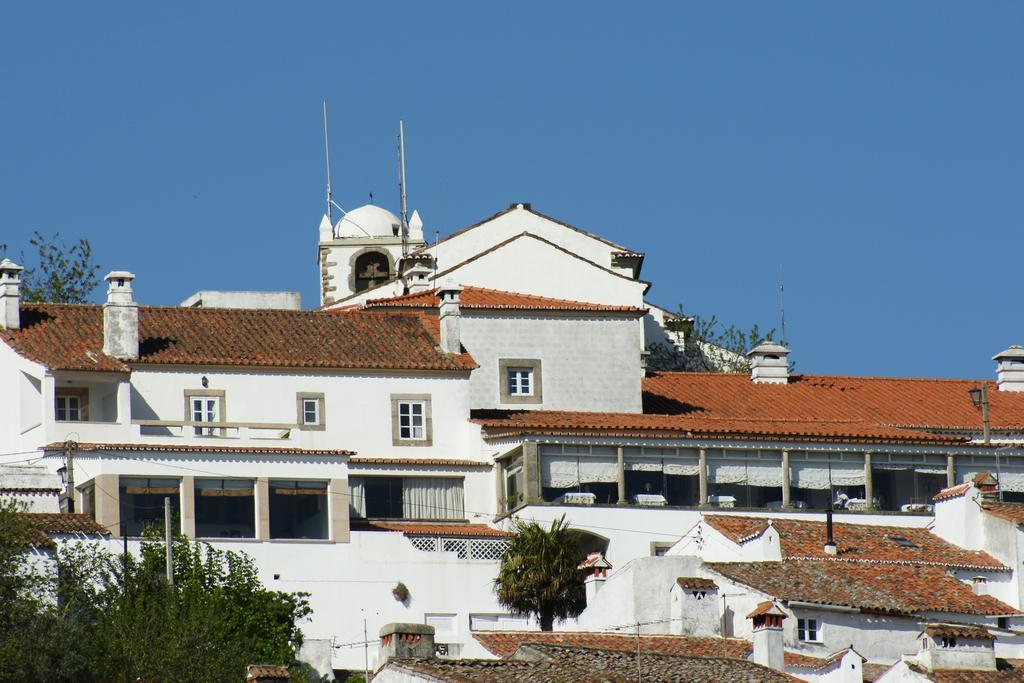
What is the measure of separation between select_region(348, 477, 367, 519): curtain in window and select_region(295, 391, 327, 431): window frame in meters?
2.05

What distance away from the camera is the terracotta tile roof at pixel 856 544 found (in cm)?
6500

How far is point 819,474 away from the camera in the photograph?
252 ft

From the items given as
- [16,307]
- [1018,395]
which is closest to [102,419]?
[16,307]

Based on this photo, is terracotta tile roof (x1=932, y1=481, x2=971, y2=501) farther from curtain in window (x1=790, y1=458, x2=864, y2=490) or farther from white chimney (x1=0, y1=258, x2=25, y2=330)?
white chimney (x1=0, y1=258, x2=25, y2=330)

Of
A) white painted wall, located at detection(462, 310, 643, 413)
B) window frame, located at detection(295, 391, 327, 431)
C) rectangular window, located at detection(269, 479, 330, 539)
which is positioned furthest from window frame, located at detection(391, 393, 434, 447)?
rectangular window, located at detection(269, 479, 330, 539)

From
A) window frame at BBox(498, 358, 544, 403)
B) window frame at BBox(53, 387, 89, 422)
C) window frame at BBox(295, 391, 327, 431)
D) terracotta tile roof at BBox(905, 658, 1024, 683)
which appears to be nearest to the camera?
terracotta tile roof at BBox(905, 658, 1024, 683)

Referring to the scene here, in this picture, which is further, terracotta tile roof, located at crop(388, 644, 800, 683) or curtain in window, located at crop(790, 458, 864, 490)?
curtain in window, located at crop(790, 458, 864, 490)

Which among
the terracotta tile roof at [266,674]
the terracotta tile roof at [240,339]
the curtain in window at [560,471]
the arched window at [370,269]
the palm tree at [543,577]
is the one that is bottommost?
the terracotta tile roof at [266,674]

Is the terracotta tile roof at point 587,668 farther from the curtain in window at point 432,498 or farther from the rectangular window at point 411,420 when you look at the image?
the rectangular window at point 411,420

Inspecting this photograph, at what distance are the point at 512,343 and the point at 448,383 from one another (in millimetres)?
4078

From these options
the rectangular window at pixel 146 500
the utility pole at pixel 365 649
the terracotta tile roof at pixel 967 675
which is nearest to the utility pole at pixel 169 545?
the rectangular window at pixel 146 500

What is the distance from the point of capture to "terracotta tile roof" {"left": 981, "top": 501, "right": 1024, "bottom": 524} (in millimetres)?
67375

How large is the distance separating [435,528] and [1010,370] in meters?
24.7

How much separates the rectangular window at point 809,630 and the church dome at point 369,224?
49155mm
